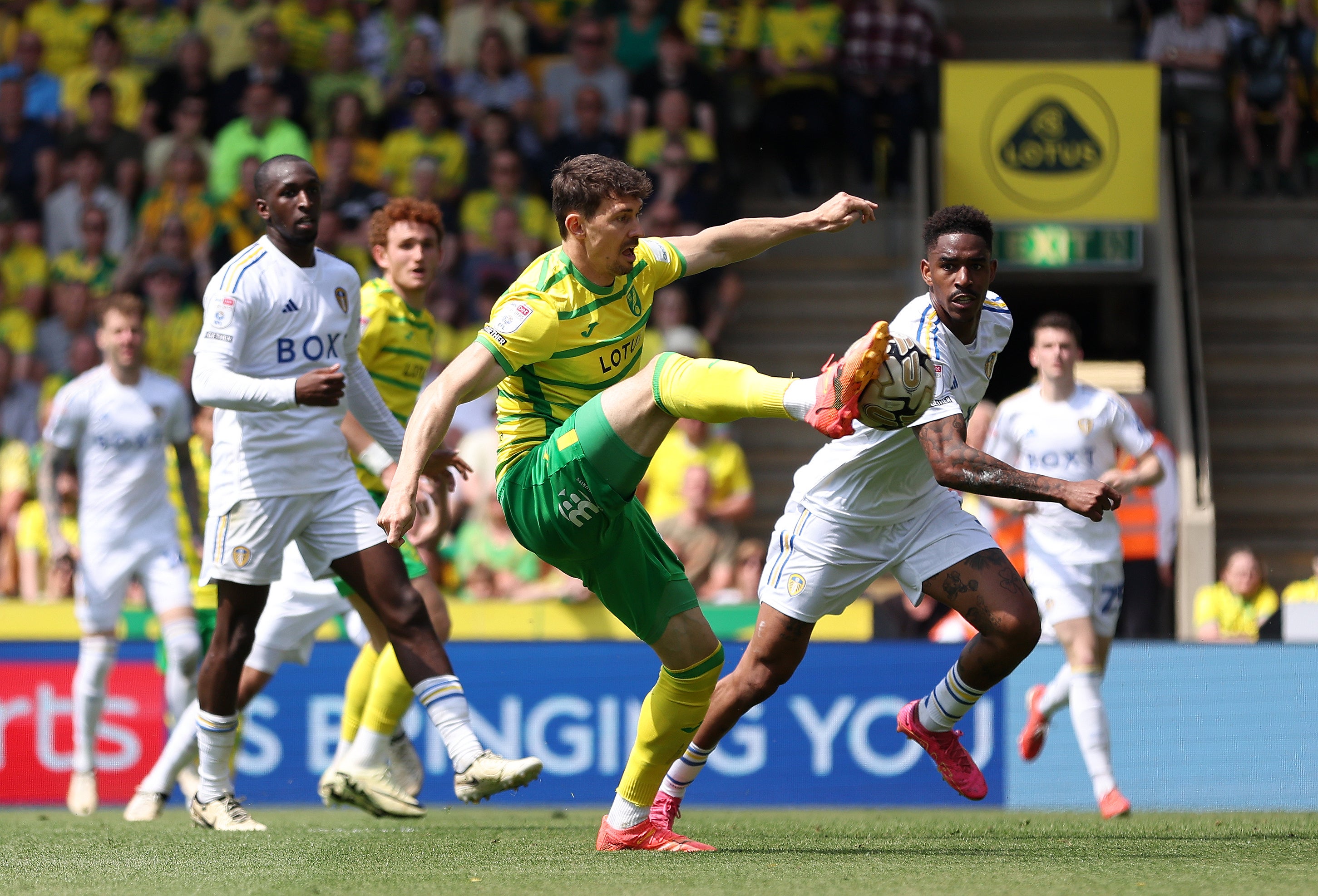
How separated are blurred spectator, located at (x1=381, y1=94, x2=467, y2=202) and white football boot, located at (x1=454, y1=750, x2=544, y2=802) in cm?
812

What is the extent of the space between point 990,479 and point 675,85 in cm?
848

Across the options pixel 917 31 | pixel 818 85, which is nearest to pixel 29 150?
pixel 818 85

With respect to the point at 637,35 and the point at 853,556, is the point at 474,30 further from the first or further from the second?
the point at 853,556

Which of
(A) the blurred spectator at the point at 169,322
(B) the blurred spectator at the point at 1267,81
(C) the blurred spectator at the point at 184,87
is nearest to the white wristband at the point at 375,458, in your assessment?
(A) the blurred spectator at the point at 169,322

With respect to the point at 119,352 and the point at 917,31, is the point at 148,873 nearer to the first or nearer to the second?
the point at 119,352

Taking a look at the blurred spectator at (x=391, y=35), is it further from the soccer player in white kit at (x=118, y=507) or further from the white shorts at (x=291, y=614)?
the white shorts at (x=291, y=614)

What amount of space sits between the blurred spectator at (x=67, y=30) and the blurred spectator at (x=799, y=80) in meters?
5.80

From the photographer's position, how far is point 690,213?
1249 centimetres

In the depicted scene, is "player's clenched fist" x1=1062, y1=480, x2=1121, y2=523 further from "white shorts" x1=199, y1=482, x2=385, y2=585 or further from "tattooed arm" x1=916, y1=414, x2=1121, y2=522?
"white shorts" x1=199, y1=482, x2=385, y2=585

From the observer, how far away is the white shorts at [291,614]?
7.81 m

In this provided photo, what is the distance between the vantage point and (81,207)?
1328 centimetres

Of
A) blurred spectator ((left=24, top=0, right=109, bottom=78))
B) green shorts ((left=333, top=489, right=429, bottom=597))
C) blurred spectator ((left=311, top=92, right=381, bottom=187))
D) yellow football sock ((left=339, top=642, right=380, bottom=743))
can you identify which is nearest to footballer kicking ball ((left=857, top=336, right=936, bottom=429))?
green shorts ((left=333, top=489, right=429, bottom=597))

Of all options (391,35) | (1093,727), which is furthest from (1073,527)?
(391,35)

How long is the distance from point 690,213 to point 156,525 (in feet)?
16.6
